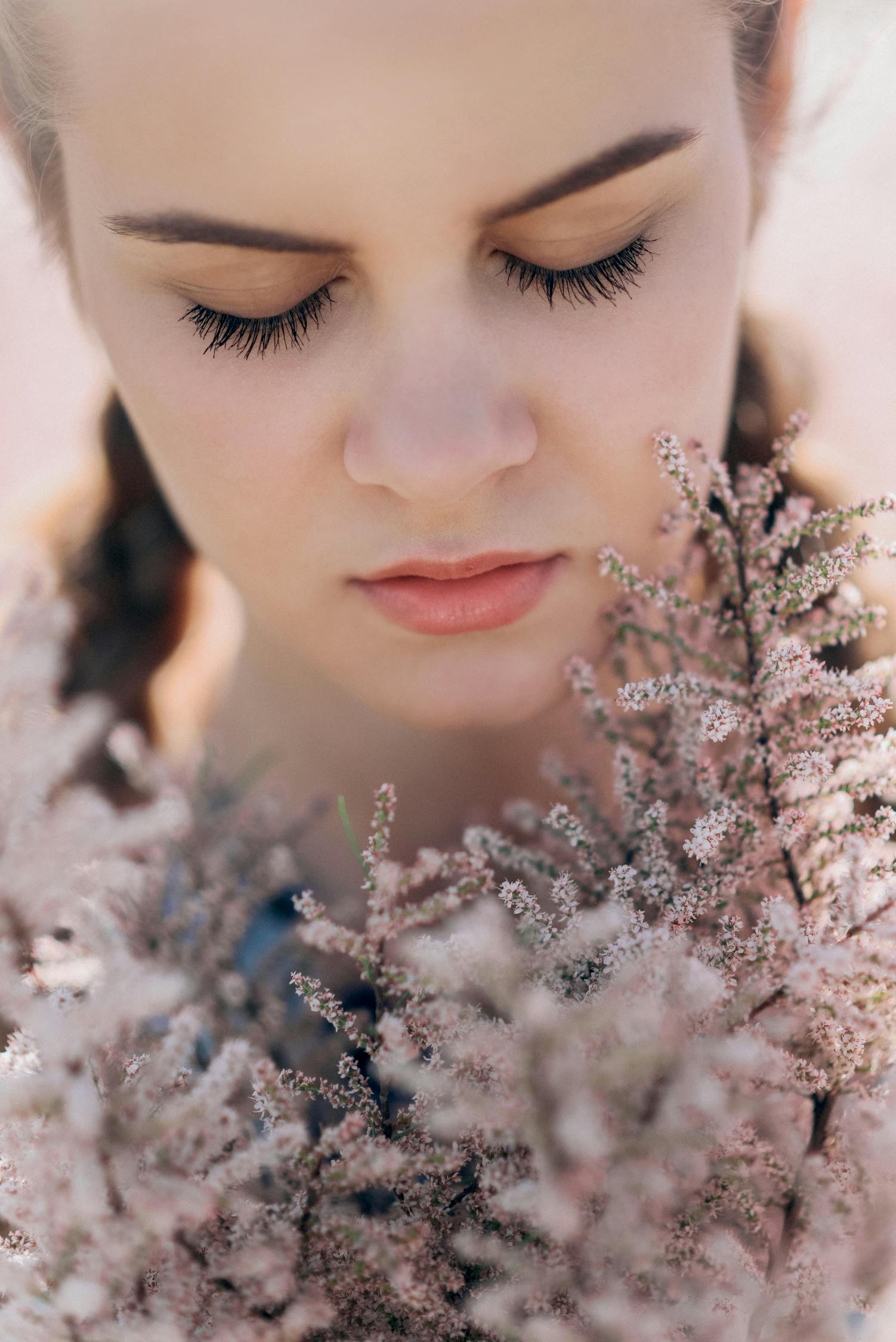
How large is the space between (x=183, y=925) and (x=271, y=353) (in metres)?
0.44

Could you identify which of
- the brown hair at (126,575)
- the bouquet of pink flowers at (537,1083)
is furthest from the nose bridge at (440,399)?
the brown hair at (126,575)

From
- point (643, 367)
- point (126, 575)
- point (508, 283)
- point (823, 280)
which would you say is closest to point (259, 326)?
point (508, 283)

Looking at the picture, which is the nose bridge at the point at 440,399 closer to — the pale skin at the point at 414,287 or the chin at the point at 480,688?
the pale skin at the point at 414,287

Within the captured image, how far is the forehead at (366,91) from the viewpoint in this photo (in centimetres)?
63

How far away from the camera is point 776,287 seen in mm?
1526

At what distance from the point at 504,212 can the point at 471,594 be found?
30 centimetres

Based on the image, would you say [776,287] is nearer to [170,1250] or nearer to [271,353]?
[271,353]

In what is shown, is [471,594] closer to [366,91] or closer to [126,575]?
[366,91]

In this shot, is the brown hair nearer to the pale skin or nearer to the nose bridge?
the pale skin

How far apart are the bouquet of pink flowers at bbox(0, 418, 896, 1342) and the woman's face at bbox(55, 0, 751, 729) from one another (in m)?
0.12

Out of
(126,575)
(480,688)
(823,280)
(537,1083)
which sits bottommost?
(537,1083)

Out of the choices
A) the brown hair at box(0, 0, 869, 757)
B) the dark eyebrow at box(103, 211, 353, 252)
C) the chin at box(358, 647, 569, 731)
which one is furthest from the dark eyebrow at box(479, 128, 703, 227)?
the brown hair at box(0, 0, 869, 757)

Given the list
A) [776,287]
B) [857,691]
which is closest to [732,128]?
[857,691]

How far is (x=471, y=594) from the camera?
0.87m
